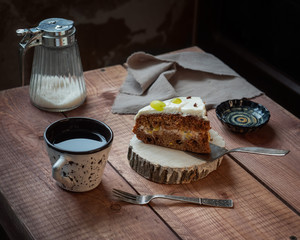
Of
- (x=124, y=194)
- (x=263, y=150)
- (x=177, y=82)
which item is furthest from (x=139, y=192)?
(x=177, y=82)

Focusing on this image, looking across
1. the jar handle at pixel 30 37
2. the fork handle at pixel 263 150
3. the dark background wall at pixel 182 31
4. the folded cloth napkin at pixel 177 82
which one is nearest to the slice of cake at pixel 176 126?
the fork handle at pixel 263 150

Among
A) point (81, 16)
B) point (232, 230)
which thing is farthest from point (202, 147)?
point (81, 16)

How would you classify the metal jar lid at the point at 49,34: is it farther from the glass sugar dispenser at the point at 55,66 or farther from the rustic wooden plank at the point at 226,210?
the rustic wooden plank at the point at 226,210

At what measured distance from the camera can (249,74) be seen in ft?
8.32

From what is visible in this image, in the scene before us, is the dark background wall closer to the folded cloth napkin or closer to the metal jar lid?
the folded cloth napkin

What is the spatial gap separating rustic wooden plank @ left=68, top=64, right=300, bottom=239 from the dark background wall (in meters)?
1.19

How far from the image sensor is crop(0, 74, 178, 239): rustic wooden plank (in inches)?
39.9

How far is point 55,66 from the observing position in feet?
4.54

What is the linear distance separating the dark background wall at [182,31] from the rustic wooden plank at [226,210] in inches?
46.9

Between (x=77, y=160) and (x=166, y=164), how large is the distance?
22cm

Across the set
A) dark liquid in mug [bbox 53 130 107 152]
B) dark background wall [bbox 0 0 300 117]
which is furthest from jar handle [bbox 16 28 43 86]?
dark background wall [bbox 0 0 300 117]

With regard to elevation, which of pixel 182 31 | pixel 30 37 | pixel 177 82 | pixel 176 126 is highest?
pixel 30 37

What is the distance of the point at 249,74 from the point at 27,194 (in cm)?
170

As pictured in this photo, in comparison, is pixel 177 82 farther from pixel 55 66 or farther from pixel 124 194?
pixel 124 194
